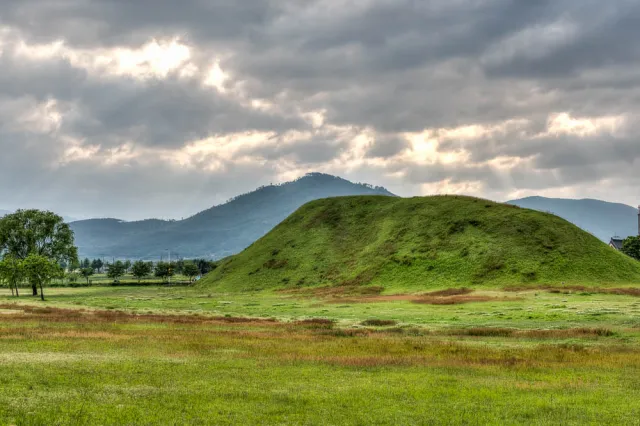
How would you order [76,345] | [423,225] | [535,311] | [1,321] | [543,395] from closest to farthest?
[543,395] < [76,345] < [1,321] < [535,311] < [423,225]

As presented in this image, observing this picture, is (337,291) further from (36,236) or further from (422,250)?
(36,236)

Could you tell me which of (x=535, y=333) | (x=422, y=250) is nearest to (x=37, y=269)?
(x=422, y=250)

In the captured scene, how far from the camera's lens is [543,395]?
2373 centimetres

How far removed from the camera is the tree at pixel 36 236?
144 m

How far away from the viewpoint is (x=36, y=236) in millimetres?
146250

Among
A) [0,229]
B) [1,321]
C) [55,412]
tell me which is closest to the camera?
[55,412]

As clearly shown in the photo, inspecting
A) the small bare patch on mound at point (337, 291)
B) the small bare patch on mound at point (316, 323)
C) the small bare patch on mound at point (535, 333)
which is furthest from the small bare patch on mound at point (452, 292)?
the small bare patch on mound at point (535, 333)

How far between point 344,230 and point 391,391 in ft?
488

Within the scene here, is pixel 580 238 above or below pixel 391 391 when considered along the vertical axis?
above

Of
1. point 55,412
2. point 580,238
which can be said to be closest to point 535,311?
point 55,412

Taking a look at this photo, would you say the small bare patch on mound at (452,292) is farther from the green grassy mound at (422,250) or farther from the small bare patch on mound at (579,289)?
the green grassy mound at (422,250)

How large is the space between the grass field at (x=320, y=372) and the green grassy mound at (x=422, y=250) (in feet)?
212

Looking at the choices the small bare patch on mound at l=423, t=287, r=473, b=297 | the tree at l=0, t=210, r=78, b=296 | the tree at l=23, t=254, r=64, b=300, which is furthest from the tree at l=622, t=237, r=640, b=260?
the tree at l=23, t=254, r=64, b=300

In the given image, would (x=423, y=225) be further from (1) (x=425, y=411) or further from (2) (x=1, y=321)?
(1) (x=425, y=411)
